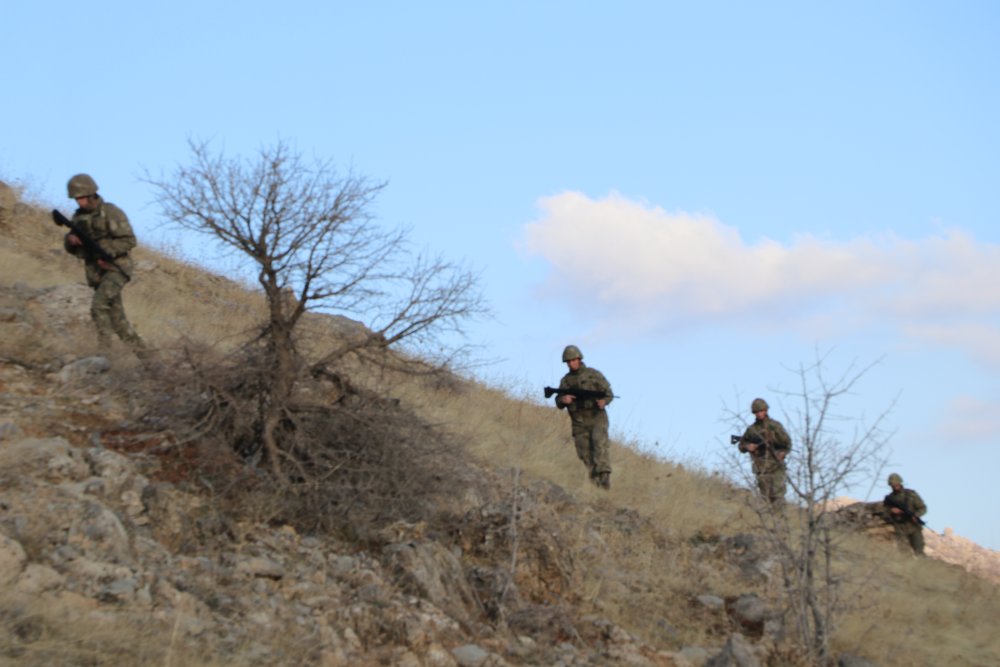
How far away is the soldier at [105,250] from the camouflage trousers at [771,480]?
5.41 m

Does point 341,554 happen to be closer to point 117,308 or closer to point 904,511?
point 117,308

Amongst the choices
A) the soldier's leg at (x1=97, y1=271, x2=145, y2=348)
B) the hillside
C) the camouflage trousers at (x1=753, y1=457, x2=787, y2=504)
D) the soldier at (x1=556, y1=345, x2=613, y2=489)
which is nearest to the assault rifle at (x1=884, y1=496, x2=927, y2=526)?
the hillside

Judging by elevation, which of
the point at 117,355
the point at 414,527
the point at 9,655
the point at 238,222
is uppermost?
the point at 238,222

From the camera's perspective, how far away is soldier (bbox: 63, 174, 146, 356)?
9.48 m

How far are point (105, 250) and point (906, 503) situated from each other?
11.2 meters

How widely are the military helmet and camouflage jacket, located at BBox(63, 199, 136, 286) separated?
0.18 m

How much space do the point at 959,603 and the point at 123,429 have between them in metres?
8.42

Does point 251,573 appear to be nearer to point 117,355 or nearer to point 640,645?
point 640,645

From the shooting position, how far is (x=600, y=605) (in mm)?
8219

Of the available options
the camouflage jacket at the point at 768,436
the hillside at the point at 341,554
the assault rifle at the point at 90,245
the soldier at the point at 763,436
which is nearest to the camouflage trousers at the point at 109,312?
the assault rifle at the point at 90,245

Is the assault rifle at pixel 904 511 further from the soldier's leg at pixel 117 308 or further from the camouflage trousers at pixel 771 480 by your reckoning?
the soldier's leg at pixel 117 308

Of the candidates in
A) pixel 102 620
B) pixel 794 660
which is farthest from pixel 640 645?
pixel 102 620

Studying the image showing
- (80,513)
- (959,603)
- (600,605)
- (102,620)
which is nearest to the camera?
(102,620)

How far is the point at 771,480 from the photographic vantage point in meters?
10.3
